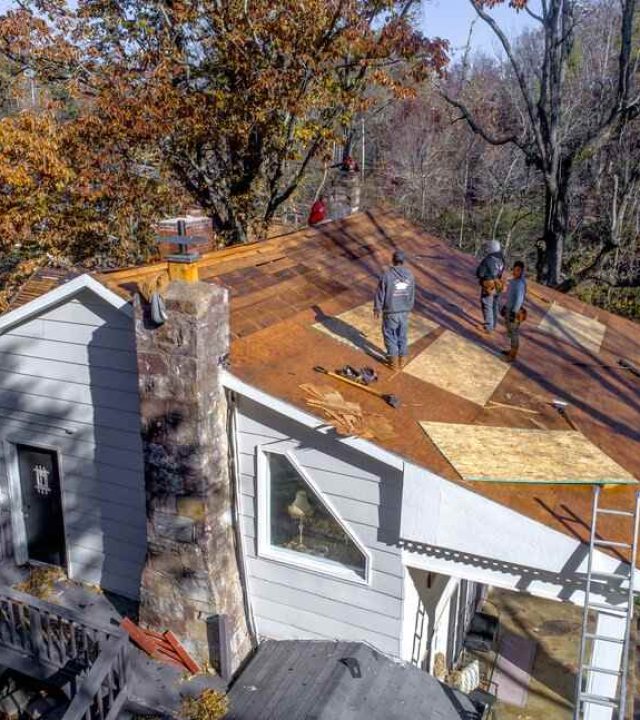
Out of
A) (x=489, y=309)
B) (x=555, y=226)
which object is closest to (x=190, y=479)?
(x=489, y=309)

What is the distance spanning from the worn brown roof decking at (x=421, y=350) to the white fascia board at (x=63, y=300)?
18 centimetres

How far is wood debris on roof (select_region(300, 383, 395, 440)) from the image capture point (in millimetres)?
7113

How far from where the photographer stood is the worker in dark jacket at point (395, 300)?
8625 mm

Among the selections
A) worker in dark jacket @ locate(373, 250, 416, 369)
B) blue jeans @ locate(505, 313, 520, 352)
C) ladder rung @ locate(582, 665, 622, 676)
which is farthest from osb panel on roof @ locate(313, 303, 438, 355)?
ladder rung @ locate(582, 665, 622, 676)

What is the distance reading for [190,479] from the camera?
795cm

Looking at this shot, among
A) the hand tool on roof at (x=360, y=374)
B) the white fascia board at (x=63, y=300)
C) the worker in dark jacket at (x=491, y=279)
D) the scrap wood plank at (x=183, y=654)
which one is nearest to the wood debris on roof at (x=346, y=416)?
the hand tool on roof at (x=360, y=374)

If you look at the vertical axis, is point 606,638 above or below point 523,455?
below

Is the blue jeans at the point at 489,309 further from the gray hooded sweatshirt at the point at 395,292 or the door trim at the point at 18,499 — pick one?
the door trim at the point at 18,499

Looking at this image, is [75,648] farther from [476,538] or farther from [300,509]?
[476,538]

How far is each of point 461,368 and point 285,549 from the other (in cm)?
352

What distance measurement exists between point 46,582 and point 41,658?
2161mm

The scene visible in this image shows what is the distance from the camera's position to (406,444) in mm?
7160

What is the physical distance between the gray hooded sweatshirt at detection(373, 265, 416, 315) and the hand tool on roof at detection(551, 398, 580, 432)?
7.52 ft

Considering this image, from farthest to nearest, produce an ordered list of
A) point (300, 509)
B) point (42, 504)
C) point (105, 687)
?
point (42, 504), point (300, 509), point (105, 687)
